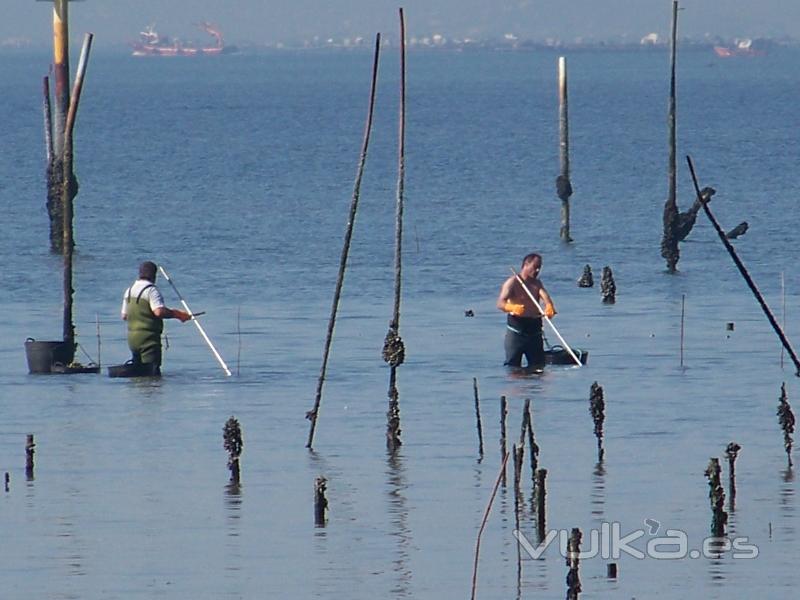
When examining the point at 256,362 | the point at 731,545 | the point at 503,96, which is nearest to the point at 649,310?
the point at 256,362

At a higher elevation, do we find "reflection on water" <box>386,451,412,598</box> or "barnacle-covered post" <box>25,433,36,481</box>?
"barnacle-covered post" <box>25,433,36,481</box>

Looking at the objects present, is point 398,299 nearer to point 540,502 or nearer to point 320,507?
point 320,507

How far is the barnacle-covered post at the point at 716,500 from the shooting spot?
16.7 metres

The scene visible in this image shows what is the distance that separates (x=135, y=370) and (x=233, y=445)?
6.91 metres

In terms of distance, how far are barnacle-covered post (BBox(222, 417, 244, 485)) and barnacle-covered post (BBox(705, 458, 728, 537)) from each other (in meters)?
4.24

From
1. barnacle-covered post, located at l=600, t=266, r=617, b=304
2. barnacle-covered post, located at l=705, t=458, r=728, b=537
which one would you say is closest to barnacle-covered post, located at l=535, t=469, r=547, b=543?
barnacle-covered post, located at l=705, t=458, r=728, b=537

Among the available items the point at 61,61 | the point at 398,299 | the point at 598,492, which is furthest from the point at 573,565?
the point at 61,61

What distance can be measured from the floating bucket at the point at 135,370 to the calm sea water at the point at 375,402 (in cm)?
25

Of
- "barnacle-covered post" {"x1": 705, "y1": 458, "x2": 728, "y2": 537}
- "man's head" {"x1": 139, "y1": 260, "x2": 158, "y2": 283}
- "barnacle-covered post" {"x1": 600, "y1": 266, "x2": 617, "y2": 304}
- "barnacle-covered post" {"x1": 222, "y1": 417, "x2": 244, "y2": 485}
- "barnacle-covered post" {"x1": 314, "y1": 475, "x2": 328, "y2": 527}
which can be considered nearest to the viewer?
"barnacle-covered post" {"x1": 705, "y1": 458, "x2": 728, "y2": 537}

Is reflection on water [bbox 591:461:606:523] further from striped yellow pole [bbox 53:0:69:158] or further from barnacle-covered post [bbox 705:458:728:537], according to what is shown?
striped yellow pole [bbox 53:0:69:158]

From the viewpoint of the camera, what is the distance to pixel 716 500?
16922 millimetres

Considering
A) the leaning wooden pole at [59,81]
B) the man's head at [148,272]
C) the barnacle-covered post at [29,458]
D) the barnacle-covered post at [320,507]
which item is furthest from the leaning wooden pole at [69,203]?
the leaning wooden pole at [59,81]

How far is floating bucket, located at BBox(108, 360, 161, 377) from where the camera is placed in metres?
25.9

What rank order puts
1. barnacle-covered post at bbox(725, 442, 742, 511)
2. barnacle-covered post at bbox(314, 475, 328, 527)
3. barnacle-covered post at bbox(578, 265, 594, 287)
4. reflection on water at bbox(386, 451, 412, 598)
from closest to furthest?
reflection on water at bbox(386, 451, 412, 598) → barnacle-covered post at bbox(314, 475, 328, 527) → barnacle-covered post at bbox(725, 442, 742, 511) → barnacle-covered post at bbox(578, 265, 594, 287)
